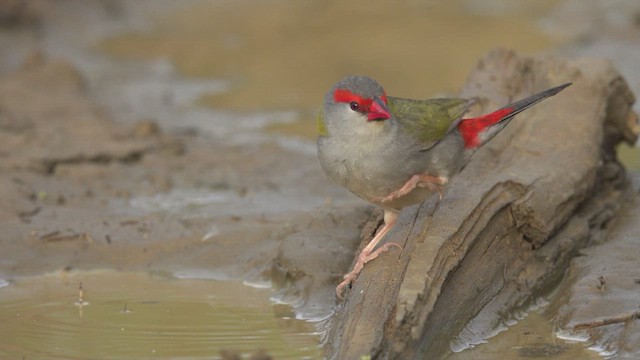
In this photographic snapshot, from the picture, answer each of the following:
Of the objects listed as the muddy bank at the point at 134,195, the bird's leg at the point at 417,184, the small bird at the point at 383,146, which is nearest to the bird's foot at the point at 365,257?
the small bird at the point at 383,146

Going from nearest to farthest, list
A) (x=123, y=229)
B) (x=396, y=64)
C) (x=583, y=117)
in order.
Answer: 1. (x=583, y=117)
2. (x=123, y=229)
3. (x=396, y=64)

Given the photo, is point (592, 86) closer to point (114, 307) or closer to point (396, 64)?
point (114, 307)

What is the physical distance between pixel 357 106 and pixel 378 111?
10cm

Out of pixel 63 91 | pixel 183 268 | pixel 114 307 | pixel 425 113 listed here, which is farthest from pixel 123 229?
pixel 63 91

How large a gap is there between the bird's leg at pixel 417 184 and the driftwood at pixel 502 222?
24 centimetres

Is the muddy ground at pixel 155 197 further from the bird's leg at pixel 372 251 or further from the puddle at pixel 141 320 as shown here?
the bird's leg at pixel 372 251

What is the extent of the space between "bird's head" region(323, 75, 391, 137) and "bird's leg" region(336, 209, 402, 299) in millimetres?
610

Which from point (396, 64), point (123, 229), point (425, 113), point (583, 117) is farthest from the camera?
point (396, 64)

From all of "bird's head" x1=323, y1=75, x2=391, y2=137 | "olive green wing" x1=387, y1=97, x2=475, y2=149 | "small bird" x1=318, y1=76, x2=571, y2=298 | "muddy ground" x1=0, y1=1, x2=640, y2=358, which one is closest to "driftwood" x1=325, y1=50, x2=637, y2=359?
"small bird" x1=318, y1=76, x2=571, y2=298

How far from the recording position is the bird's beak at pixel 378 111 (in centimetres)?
489

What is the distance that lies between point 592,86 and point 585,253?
1101mm

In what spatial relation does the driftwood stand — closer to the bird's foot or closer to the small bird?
the bird's foot

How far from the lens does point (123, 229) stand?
7.12m

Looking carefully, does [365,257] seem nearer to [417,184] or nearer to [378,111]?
[417,184]
